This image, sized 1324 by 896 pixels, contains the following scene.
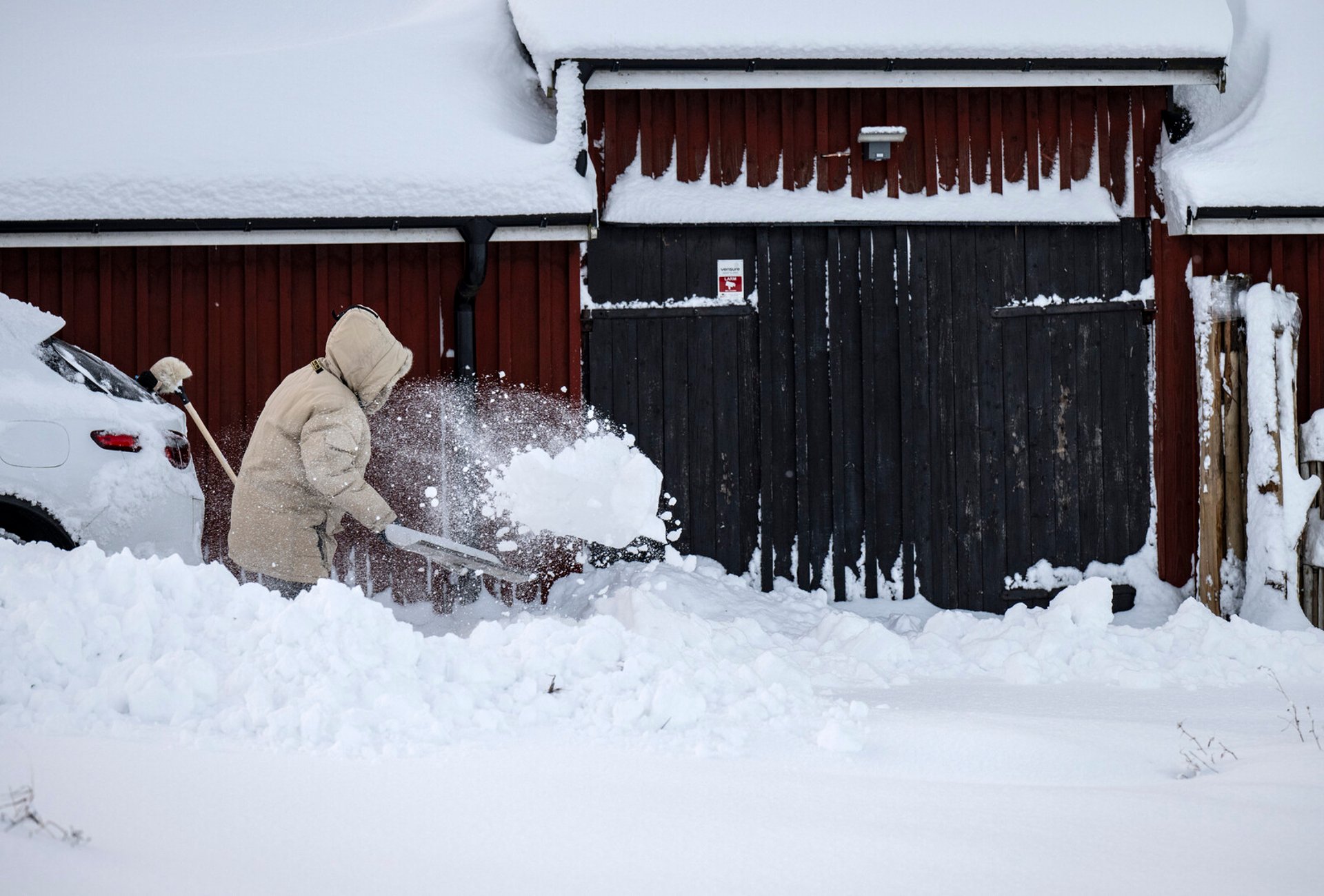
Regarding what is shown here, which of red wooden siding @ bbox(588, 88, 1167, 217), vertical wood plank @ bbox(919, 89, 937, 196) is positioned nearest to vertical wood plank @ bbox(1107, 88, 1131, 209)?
red wooden siding @ bbox(588, 88, 1167, 217)

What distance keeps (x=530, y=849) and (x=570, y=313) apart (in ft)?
17.5

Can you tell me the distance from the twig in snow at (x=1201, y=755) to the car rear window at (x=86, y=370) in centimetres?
499

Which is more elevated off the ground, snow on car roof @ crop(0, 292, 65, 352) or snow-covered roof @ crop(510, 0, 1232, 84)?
snow-covered roof @ crop(510, 0, 1232, 84)

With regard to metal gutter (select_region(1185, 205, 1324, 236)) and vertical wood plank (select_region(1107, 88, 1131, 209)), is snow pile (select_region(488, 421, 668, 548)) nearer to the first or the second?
vertical wood plank (select_region(1107, 88, 1131, 209))

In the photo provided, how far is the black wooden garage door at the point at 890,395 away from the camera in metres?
7.39

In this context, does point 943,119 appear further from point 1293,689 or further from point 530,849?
point 530,849

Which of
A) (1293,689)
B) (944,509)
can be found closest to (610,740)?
(1293,689)

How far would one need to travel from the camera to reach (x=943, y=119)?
299 inches

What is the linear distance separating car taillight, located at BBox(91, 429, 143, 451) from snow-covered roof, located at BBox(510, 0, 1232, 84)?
12.6ft

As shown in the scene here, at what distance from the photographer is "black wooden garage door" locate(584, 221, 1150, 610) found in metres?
7.39

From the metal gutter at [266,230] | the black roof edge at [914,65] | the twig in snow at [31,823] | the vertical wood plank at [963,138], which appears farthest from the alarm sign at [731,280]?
the twig in snow at [31,823]

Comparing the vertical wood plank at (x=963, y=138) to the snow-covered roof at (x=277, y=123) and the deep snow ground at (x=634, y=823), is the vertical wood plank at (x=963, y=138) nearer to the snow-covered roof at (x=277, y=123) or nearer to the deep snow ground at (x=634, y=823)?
the snow-covered roof at (x=277, y=123)

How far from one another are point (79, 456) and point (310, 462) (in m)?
1.23

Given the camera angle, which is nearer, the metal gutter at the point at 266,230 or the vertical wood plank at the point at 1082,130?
the metal gutter at the point at 266,230
